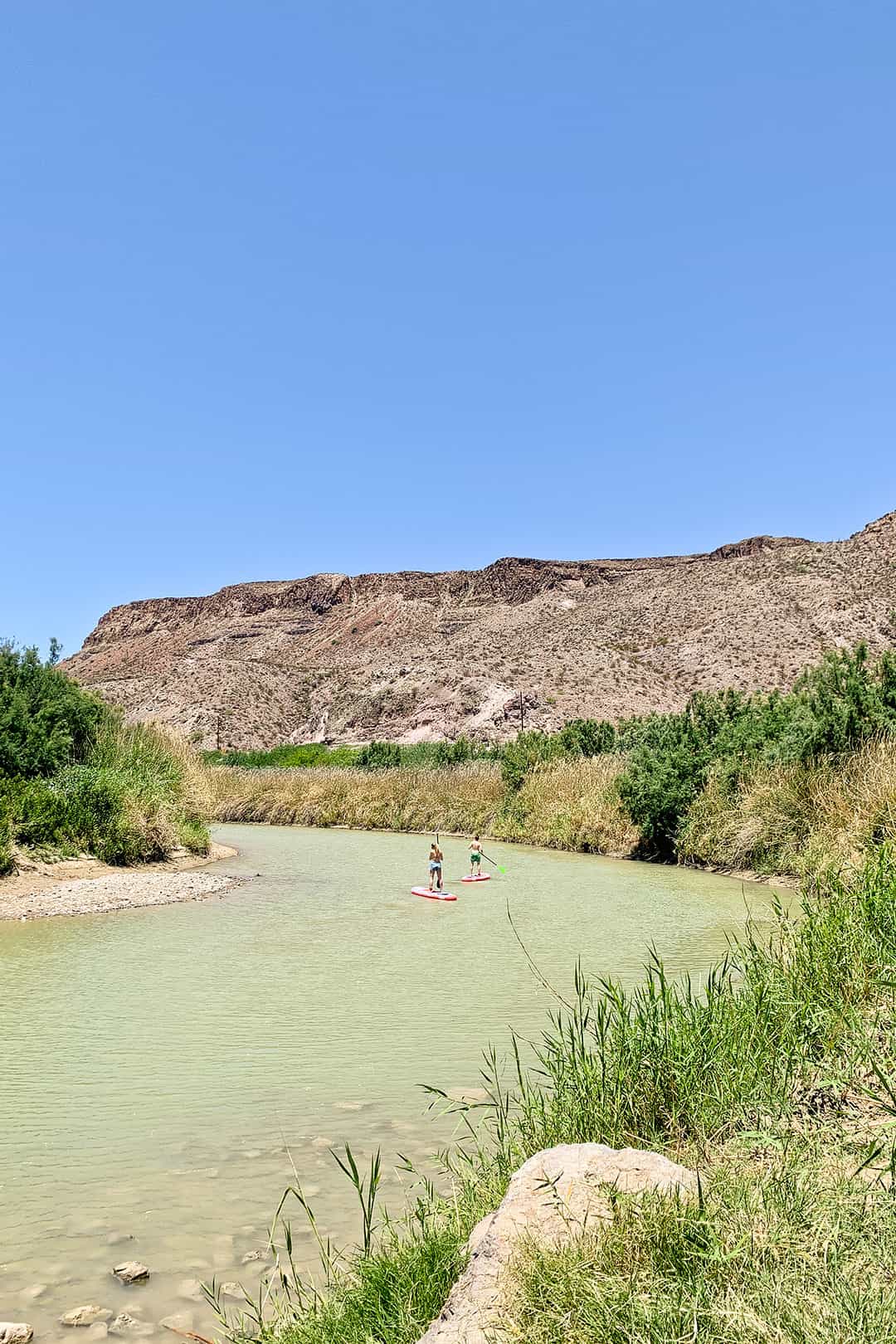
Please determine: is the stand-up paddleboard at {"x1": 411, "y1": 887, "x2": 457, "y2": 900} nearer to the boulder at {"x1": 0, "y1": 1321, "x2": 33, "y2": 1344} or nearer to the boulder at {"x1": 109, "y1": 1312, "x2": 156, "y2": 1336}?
the boulder at {"x1": 109, "y1": 1312, "x2": 156, "y2": 1336}

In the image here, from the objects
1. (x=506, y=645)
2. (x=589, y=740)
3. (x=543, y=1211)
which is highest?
(x=506, y=645)

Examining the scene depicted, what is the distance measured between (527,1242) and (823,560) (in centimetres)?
6633

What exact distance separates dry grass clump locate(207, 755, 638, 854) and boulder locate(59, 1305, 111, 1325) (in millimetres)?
21235

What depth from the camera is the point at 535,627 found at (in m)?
73.0

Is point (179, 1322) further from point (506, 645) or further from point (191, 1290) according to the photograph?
point (506, 645)

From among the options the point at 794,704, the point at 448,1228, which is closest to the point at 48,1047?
the point at 448,1228

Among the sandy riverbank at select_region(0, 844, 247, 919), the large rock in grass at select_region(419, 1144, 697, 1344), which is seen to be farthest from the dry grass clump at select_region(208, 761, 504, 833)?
the large rock in grass at select_region(419, 1144, 697, 1344)

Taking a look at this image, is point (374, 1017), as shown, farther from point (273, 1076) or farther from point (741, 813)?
point (741, 813)

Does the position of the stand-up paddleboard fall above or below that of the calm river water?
below

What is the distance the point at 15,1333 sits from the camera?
150 inches

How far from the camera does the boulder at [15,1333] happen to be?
378 centimetres

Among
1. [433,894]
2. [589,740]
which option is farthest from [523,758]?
[433,894]

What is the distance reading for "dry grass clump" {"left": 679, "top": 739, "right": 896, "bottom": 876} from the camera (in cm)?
1421

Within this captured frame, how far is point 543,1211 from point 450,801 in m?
29.3
